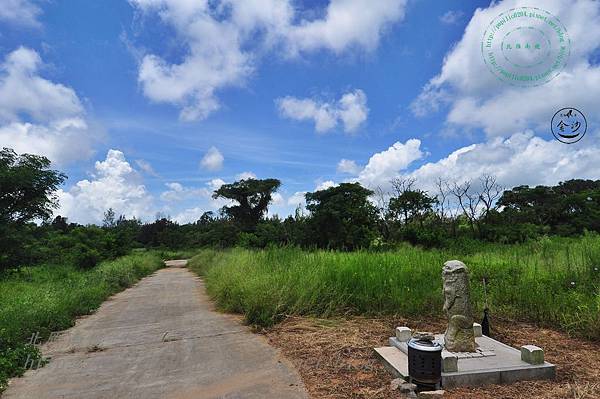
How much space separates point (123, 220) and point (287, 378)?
6658 centimetres

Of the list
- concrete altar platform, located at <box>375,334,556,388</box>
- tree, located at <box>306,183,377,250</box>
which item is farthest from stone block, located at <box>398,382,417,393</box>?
tree, located at <box>306,183,377,250</box>

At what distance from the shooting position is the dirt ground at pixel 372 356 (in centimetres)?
382

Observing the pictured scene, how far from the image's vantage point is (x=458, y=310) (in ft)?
15.3

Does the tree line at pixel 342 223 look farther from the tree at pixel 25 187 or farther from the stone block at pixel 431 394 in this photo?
the stone block at pixel 431 394

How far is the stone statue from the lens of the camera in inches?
181

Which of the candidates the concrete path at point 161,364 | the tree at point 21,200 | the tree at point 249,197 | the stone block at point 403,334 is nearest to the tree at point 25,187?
the tree at point 21,200

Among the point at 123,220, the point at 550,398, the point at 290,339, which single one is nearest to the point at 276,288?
the point at 290,339

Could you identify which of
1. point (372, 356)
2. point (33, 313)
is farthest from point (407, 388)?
point (33, 313)

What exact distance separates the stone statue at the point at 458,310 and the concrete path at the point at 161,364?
1.74m

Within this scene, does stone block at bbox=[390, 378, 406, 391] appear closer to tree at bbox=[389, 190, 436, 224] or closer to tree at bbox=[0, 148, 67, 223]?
tree at bbox=[0, 148, 67, 223]

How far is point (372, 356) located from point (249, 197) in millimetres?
40824

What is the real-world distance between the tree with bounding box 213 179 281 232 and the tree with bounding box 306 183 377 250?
19.4m

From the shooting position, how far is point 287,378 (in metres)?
4.48

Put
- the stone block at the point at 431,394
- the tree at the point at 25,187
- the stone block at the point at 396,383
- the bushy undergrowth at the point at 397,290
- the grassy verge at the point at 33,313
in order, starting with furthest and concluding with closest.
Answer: the tree at the point at 25,187 < the bushy undergrowth at the point at 397,290 < the grassy verge at the point at 33,313 < the stone block at the point at 396,383 < the stone block at the point at 431,394
